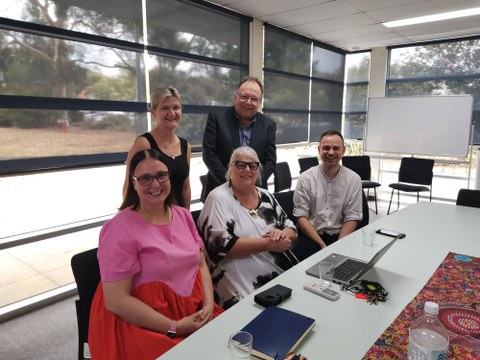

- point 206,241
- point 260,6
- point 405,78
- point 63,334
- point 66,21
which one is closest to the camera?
point 206,241

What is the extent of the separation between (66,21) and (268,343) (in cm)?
298

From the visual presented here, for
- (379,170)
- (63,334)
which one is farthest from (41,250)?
(379,170)

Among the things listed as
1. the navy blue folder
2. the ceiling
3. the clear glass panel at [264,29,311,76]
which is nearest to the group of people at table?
the navy blue folder

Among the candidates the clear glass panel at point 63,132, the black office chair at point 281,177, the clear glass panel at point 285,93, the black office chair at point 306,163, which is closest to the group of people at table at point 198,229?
the clear glass panel at point 63,132

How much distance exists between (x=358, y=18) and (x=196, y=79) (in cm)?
228

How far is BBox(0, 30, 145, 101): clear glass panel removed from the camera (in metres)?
2.64

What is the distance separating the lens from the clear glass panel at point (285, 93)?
5121mm

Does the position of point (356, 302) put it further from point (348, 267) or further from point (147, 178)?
point (147, 178)

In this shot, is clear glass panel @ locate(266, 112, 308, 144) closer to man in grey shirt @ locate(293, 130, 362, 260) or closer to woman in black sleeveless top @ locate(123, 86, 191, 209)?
man in grey shirt @ locate(293, 130, 362, 260)

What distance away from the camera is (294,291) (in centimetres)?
141

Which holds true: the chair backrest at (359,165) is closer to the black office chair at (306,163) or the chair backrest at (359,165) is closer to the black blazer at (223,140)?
the black office chair at (306,163)

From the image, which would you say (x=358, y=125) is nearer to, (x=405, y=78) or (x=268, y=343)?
(x=405, y=78)

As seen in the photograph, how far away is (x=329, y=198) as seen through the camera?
2477 mm

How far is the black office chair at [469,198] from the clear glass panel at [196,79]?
279cm
